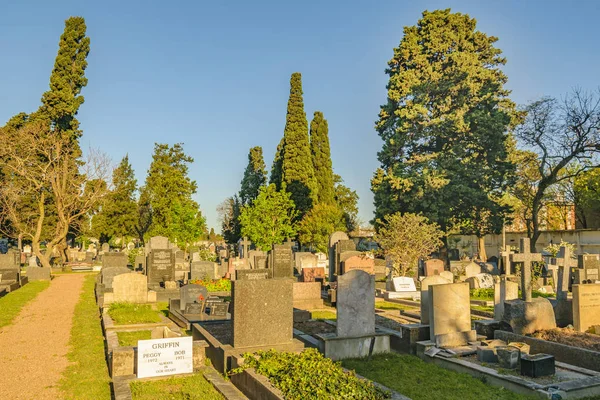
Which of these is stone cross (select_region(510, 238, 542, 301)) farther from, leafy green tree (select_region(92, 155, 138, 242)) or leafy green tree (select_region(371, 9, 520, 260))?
leafy green tree (select_region(92, 155, 138, 242))

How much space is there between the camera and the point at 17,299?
59.6 ft

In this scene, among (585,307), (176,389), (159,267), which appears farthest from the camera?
(159,267)

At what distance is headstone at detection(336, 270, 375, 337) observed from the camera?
8953 millimetres

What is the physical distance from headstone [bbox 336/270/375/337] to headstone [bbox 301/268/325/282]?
1226 centimetres

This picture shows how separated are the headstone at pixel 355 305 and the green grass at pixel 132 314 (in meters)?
6.04

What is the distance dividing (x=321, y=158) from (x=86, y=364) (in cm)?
4093

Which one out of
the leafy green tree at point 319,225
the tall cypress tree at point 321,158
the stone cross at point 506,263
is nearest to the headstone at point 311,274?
the stone cross at point 506,263

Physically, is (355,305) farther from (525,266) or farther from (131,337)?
(131,337)

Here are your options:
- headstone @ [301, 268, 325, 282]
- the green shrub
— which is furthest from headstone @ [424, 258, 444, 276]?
the green shrub

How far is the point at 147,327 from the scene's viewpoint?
39.4 ft

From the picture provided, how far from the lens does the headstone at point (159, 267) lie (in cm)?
1969

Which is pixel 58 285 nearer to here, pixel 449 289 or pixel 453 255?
pixel 449 289

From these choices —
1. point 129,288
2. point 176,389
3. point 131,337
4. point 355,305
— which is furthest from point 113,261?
point 176,389

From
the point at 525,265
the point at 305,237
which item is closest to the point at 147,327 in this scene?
the point at 525,265
